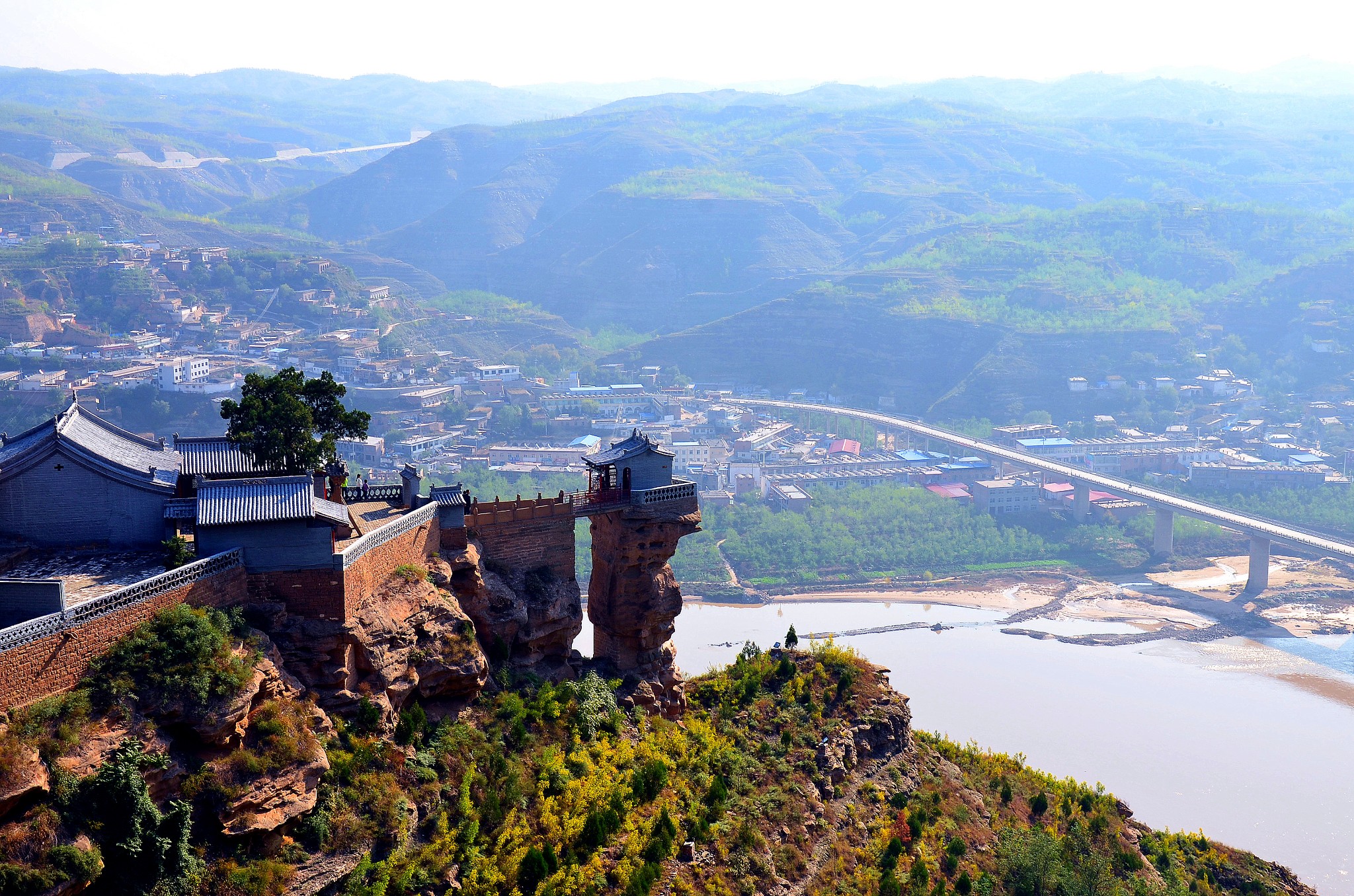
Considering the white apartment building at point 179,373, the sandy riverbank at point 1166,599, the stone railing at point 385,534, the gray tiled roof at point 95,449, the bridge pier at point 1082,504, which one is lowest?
the sandy riverbank at point 1166,599

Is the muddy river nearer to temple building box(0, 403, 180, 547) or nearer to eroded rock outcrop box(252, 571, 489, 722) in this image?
eroded rock outcrop box(252, 571, 489, 722)

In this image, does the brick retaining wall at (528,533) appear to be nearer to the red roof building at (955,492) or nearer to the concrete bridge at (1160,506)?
the concrete bridge at (1160,506)

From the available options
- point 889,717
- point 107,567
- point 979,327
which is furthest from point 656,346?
point 107,567

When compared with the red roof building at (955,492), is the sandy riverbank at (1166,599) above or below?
below

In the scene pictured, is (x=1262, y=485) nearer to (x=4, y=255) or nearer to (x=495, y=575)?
(x=495, y=575)

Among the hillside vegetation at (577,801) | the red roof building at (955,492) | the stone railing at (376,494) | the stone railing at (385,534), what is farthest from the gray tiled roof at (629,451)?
the red roof building at (955,492)

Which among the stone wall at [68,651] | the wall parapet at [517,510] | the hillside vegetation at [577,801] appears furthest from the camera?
the wall parapet at [517,510]

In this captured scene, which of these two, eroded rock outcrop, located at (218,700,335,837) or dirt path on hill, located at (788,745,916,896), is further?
dirt path on hill, located at (788,745,916,896)

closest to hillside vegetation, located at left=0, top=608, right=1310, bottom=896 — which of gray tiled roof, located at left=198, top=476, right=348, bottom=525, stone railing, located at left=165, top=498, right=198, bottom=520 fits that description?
gray tiled roof, located at left=198, top=476, right=348, bottom=525
